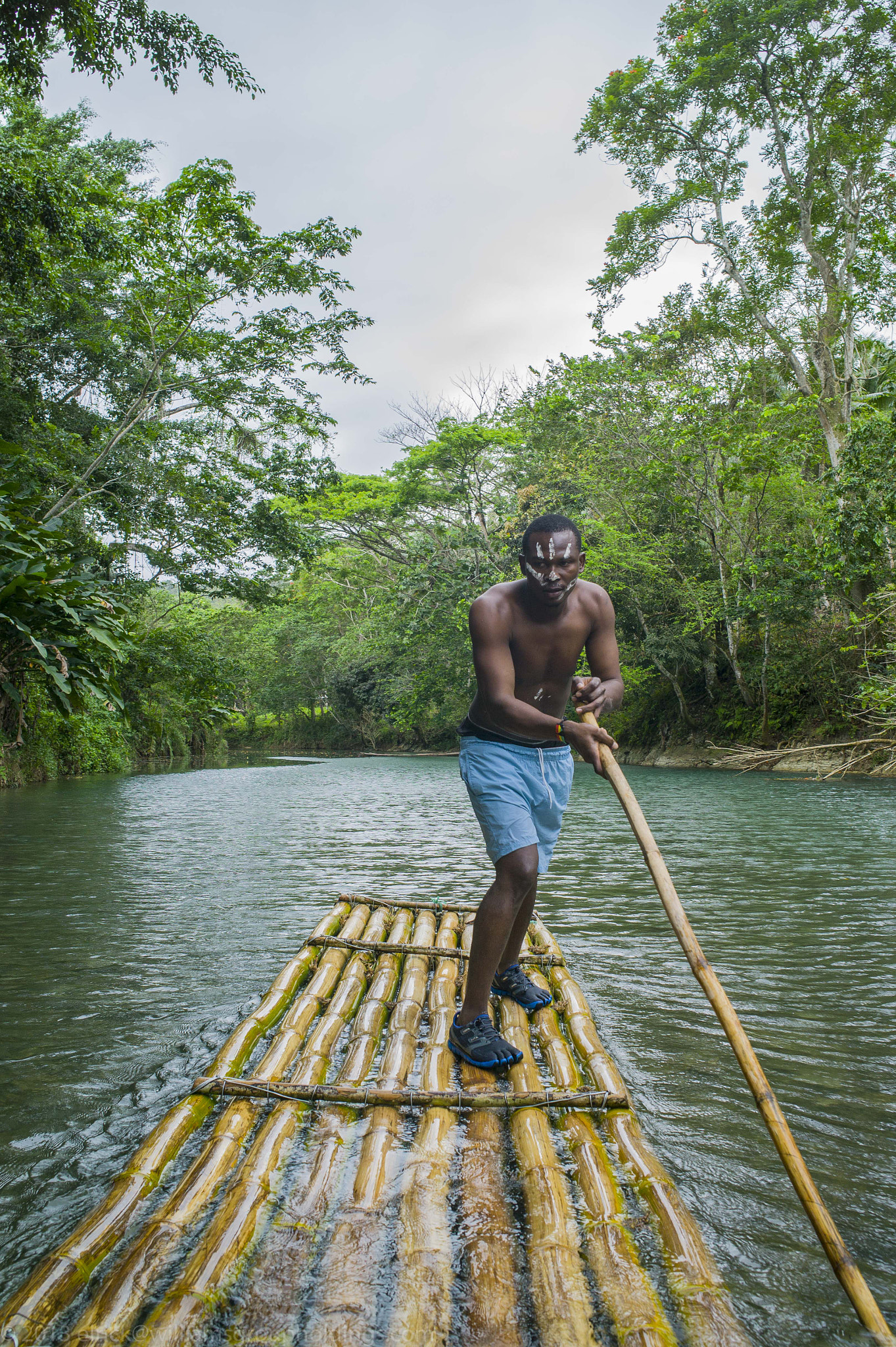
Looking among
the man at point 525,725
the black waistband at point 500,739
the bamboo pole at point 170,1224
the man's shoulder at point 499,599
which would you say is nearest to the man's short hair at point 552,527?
the man at point 525,725

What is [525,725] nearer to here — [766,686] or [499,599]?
[499,599]

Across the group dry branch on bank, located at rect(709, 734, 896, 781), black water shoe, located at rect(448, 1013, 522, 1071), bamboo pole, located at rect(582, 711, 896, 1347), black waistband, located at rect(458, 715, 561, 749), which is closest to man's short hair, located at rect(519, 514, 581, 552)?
black waistband, located at rect(458, 715, 561, 749)

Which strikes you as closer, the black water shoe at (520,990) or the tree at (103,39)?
the black water shoe at (520,990)

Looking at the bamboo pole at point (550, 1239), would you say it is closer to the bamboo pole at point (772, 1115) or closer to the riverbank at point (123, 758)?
the bamboo pole at point (772, 1115)

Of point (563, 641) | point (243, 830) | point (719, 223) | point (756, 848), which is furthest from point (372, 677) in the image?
point (563, 641)

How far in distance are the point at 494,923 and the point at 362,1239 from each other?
44.2 inches

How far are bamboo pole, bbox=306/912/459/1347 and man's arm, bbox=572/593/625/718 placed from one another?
4.57 feet

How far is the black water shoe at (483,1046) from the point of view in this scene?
271 centimetres

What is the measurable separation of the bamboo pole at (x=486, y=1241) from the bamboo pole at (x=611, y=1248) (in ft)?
0.62

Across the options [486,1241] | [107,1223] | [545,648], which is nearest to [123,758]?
[545,648]

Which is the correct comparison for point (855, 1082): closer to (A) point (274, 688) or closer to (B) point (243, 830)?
(B) point (243, 830)

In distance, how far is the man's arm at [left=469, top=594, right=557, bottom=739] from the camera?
9.39 feet

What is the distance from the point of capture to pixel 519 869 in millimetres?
2832

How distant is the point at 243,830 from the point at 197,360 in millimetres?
8634
